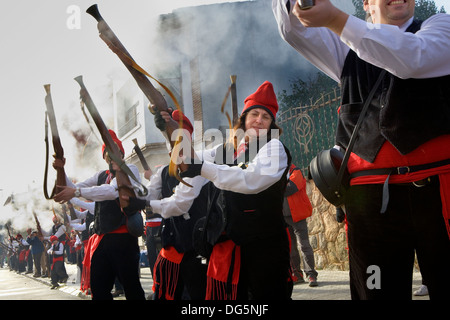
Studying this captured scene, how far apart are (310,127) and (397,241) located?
634cm

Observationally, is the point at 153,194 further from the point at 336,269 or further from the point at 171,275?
the point at 336,269

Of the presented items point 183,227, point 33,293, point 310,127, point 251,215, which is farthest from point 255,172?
point 33,293

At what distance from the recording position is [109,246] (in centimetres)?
454

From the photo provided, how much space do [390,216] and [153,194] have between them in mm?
2698

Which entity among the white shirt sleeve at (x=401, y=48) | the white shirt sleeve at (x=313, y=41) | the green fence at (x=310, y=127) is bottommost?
the white shirt sleeve at (x=401, y=48)

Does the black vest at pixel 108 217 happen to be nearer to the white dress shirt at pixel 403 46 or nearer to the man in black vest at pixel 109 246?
the man in black vest at pixel 109 246

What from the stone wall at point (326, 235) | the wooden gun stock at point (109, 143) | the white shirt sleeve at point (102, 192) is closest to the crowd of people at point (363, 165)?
the wooden gun stock at point (109, 143)

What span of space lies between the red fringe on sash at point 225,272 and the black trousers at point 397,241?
106 centimetres

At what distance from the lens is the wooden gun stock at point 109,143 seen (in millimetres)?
4371

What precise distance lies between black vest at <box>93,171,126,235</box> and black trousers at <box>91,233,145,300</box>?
9 centimetres

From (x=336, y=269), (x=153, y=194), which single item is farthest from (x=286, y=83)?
(x=153, y=194)

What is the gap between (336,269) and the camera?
7.68m

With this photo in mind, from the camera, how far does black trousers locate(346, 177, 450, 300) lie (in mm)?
1718

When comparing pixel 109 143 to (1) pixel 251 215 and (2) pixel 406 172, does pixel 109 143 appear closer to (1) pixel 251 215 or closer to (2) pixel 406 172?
(1) pixel 251 215
